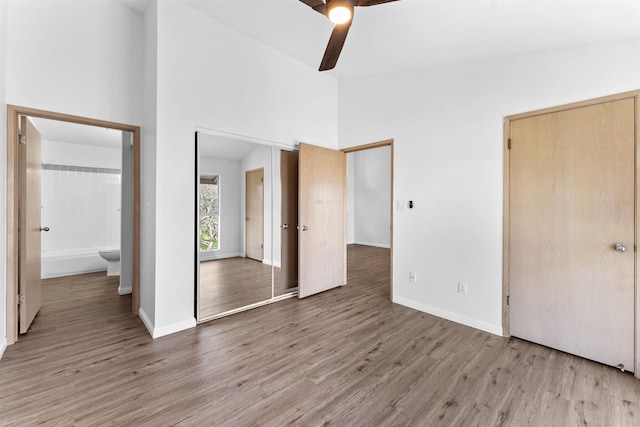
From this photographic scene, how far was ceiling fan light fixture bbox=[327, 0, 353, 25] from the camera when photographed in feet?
→ 5.28

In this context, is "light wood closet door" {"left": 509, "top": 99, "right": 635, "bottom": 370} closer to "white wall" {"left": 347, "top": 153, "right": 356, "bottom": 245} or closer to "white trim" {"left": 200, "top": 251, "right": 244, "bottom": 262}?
"white trim" {"left": 200, "top": 251, "right": 244, "bottom": 262}

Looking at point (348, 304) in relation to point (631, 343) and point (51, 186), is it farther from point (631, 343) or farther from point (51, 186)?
point (51, 186)

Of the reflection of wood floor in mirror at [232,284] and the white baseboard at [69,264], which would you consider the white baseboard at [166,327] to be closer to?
the reflection of wood floor in mirror at [232,284]

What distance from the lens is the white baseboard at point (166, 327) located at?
2.51 meters

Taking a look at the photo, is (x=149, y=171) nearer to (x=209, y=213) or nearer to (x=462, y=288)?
(x=209, y=213)

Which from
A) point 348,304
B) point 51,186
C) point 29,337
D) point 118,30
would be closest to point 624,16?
point 348,304

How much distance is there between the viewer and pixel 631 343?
2.03m

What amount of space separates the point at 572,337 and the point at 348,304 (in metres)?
2.03

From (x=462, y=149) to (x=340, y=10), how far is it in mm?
1862

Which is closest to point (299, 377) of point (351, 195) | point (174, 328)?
point (174, 328)

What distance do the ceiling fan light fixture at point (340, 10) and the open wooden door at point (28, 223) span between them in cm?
282

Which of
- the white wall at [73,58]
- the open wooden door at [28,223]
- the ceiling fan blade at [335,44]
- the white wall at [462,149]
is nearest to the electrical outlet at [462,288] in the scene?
the white wall at [462,149]

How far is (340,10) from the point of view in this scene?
64.8 inches

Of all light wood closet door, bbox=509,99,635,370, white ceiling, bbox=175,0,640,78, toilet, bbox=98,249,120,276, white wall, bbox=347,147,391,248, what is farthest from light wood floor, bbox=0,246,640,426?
white wall, bbox=347,147,391,248
